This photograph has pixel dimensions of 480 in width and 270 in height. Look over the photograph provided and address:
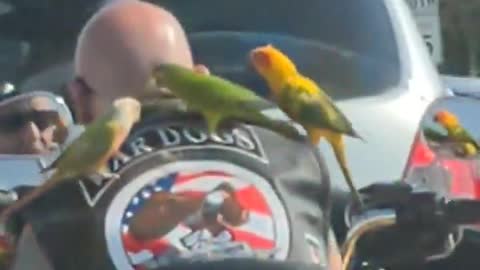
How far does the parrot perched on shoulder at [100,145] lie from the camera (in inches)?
94.3

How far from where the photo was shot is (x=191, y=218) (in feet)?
7.77

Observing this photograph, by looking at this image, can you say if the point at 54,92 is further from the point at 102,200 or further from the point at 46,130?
the point at 102,200

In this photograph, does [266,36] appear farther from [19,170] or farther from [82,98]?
[82,98]

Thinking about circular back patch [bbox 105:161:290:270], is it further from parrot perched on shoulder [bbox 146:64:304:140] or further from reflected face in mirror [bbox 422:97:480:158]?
reflected face in mirror [bbox 422:97:480:158]

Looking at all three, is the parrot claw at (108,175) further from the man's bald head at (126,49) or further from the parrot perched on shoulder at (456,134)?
the parrot perched on shoulder at (456,134)

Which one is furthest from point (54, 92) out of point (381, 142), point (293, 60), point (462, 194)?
point (462, 194)

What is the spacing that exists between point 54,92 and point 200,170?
1.72 meters

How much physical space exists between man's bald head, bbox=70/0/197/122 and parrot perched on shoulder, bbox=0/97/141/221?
0.09 m

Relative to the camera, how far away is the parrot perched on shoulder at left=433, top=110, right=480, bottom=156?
3.30 meters

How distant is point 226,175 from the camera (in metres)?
2.42

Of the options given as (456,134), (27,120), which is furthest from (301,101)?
(27,120)

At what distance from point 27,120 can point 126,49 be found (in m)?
0.83

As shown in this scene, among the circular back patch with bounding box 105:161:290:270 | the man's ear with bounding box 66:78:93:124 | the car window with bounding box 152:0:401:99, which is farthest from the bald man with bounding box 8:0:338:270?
the car window with bounding box 152:0:401:99

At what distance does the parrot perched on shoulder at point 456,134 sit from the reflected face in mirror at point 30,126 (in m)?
0.81
